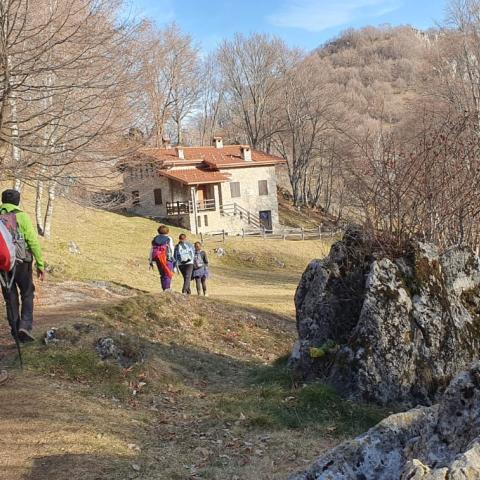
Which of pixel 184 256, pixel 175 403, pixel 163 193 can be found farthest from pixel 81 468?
pixel 163 193

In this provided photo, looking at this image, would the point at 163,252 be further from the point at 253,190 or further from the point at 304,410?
the point at 253,190

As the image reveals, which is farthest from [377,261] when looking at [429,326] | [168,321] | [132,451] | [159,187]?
[159,187]

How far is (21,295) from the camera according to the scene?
7348 mm

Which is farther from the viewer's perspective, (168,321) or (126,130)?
(126,130)

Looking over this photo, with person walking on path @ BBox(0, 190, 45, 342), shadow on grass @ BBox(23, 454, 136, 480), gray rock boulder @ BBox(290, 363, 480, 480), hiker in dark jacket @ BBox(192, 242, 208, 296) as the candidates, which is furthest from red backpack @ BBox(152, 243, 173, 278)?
gray rock boulder @ BBox(290, 363, 480, 480)

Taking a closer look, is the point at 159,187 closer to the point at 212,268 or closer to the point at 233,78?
the point at 212,268

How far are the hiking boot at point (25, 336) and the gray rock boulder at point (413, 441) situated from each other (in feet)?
17.3

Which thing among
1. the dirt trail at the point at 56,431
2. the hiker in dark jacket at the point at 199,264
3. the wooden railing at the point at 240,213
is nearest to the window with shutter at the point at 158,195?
the wooden railing at the point at 240,213

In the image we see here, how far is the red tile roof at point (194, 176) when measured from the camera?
150ft

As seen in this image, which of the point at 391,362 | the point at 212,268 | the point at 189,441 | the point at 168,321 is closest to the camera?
the point at 189,441

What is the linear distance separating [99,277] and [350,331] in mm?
14430

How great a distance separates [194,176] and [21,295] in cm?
3997

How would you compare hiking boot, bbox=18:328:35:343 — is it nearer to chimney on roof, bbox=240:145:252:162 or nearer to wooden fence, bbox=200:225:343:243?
wooden fence, bbox=200:225:343:243

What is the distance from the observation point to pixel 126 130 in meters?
14.0
